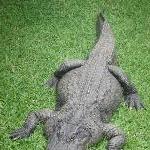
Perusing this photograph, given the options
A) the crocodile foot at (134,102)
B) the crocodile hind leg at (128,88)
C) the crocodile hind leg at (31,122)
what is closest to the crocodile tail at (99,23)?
the crocodile hind leg at (128,88)

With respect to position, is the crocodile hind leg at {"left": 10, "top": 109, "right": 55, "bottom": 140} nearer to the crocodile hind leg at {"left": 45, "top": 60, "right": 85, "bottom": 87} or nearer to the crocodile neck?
the crocodile hind leg at {"left": 45, "top": 60, "right": 85, "bottom": 87}

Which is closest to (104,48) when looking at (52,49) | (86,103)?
(52,49)

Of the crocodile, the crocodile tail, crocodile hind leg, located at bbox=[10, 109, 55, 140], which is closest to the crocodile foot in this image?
the crocodile

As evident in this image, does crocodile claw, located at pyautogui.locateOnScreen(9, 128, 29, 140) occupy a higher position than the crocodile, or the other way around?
the crocodile

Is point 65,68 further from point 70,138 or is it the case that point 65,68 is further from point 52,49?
point 70,138

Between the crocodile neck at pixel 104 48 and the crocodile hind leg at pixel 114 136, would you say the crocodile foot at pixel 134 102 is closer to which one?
the crocodile neck at pixel 104 48

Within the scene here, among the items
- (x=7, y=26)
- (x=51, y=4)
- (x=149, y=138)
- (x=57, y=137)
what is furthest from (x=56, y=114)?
(x=51, y=4)

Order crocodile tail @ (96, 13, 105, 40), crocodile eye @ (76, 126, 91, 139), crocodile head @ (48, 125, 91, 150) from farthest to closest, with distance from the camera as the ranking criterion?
crocodile tail @ (96, 13, 105, 40)
crocodile eye @ (76, 126, 91, 139)
crocodile head @ (48, 125, 91, 150)

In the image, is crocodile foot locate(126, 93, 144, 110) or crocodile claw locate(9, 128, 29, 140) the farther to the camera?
crocodile foot locate(126, 93, 144, 110)
